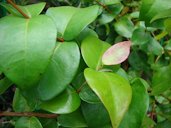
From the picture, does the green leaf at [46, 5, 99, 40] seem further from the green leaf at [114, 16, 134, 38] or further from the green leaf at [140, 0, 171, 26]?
the green leaf at [114, 16, 134, 38]

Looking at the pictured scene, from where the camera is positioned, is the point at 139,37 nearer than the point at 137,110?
No

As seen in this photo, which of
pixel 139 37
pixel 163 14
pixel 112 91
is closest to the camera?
pixel 112 91

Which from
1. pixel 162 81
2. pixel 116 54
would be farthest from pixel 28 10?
pixel 162 81

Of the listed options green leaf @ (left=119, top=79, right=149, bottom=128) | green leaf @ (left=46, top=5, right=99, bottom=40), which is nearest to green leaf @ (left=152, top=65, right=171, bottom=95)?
green leaf @ (left=119, top=79, right=149, bottom=128)

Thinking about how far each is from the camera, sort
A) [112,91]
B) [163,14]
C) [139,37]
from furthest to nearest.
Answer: [139,37], [163,14], [112,91]

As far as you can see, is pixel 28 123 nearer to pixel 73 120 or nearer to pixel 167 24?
pixel 73 120

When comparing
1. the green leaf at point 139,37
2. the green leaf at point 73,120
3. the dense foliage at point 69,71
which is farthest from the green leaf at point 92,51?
the green leaf at point 139,37

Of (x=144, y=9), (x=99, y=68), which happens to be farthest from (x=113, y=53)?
(x=144, y=9)
